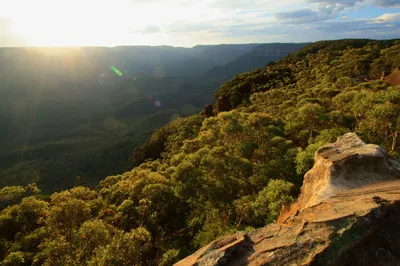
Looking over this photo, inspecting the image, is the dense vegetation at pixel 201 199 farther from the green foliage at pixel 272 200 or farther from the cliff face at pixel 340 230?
the cliff face at pixel 340 230

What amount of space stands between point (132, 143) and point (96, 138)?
140ft

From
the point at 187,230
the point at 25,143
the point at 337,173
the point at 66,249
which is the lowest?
the point at 25,143

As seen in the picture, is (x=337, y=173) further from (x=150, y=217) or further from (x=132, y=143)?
(x=132, y=143)

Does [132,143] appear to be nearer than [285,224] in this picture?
No

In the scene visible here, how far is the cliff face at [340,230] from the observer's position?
355 inches

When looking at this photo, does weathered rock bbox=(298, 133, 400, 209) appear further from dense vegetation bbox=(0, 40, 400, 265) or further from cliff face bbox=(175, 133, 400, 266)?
dense vegetation bbox=(0, 40, 400, 265)

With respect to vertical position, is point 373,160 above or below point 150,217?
above

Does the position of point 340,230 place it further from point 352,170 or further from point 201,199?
point 201,199

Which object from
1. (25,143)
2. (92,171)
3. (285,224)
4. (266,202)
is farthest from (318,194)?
(25,143)

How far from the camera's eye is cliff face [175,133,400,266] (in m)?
9.01

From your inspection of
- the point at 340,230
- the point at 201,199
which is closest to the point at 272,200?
the point at 201,199

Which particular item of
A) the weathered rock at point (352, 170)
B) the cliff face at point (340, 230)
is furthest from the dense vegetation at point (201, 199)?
the cliff face at point (340, 230)

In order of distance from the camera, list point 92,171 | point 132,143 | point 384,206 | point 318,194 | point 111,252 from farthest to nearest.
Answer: point 132,143 → point 92,171 → point 111,252 → point 318,194 → point 384,206

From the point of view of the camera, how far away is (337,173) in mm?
13453
